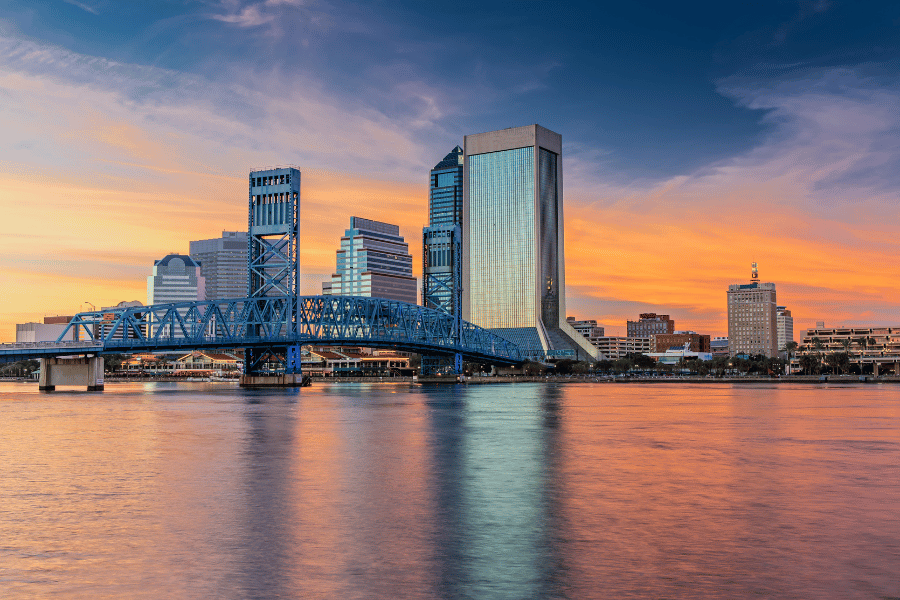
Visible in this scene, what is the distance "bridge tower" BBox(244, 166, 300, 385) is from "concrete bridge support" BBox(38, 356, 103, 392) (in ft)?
89.8

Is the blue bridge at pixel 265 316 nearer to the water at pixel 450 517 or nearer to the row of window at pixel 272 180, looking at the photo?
the row of window at pixel 272 180

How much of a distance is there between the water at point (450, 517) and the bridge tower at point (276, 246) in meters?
109

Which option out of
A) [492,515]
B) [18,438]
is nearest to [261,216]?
[18,438]

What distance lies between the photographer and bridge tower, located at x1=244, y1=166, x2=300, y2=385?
153500mm

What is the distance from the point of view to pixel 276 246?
520 feet

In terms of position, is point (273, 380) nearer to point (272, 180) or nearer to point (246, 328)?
point (246, 328)

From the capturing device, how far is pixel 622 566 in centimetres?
1652

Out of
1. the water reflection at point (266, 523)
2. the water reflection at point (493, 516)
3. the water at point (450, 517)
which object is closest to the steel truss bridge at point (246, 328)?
the water at point (450, 517)

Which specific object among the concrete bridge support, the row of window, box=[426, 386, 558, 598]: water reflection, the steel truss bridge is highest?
the row of window

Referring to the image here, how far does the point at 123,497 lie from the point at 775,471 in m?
22.6

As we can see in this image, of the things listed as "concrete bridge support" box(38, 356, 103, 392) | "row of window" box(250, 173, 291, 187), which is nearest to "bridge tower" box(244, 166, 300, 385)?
"row of window" box(250, 173, 291, 187)

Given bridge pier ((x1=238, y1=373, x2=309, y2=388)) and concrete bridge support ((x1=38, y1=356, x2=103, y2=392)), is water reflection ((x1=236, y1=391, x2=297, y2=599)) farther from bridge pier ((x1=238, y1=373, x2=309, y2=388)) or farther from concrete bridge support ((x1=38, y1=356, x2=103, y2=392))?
bridge pier ((x1=238, y1=373, x2=309, y2=388))

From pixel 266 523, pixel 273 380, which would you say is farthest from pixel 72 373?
pixel 266 523

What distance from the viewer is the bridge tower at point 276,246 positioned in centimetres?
15350
